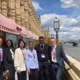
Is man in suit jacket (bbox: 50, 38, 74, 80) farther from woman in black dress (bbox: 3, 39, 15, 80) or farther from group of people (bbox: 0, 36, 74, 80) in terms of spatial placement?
woman in black dress (bbox: 3, 39, 15, 80)

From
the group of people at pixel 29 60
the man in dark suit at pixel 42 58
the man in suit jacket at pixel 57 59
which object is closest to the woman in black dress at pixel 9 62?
the group of people at pixel 29 60

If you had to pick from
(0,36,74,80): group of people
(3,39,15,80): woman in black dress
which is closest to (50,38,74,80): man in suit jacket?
(0,36,74,80): group of people

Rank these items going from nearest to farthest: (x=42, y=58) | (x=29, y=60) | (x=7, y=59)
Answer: (x=7, y=59) → (x=29, y=60) → (x=42, y=58)

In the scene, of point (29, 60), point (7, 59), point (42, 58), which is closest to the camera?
point (7, 59)

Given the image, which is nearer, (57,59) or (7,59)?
(7,59)

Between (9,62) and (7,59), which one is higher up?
(7,59)

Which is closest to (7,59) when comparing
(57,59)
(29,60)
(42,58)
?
(29,60)

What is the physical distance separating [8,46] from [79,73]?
2464mm

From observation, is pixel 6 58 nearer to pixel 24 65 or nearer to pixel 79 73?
pixel 24 65

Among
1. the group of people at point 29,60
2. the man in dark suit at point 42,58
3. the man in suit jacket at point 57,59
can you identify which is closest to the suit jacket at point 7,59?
the group of people at point 29,60

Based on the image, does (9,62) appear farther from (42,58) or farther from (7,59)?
(42,58)

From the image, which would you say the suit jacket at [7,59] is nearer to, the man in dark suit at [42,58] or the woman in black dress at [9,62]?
the woman in black dress at [9,62]

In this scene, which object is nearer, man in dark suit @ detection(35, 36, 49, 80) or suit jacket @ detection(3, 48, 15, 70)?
suit jacket @ detection(3, 48, 15, 70)

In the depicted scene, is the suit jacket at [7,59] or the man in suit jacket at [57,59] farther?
the man in suit jacket at [57,59]
